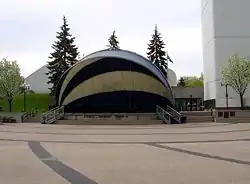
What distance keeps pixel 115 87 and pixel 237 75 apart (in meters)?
17.2

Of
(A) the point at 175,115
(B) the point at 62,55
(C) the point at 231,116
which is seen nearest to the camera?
(A) the point at 175,115

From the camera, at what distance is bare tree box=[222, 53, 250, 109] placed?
60875mm

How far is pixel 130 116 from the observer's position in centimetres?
4853

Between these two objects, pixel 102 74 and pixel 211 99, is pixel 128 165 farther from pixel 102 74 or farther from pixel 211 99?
pixel 211 99

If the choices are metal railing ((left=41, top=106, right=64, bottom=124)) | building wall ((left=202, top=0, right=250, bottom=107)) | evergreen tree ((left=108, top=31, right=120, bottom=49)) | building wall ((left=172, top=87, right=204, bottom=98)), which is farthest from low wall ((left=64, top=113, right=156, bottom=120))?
evergreen tree ((left=108, top=31, right=120, bottom=49))

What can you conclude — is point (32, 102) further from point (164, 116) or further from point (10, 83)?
point (164, 116)

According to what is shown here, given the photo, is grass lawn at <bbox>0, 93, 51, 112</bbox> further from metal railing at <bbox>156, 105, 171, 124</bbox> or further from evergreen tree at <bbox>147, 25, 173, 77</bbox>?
metal railing at <bbox>156, 105, 171, 124</bbox>

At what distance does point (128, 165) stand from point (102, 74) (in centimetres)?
4269

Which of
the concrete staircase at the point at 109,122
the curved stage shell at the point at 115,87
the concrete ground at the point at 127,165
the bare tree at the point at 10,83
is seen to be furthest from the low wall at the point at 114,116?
the concrete ground at the point at 127,165

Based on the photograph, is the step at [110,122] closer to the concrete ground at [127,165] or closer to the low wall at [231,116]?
the low wall at [231,116]

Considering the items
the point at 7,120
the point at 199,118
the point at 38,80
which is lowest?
the point at 199,118

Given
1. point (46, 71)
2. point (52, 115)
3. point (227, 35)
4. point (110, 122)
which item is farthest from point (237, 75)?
point (46, 71)

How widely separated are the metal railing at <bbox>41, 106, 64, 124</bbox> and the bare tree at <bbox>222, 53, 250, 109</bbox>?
75.3ft

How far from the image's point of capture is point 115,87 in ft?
182
